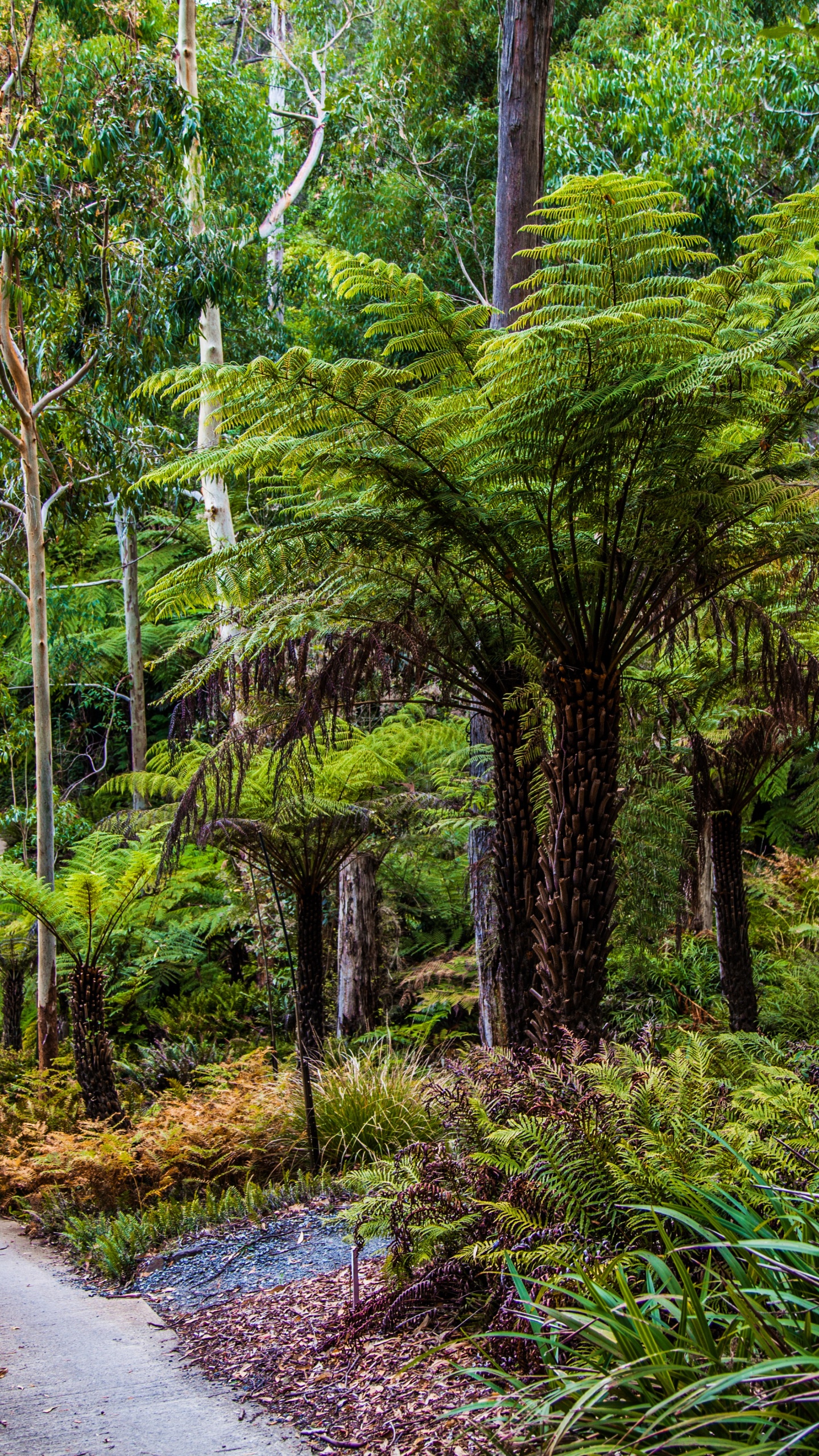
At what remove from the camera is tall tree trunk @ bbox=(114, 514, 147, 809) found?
13805mm

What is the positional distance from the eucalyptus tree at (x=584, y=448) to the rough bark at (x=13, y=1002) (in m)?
6.78

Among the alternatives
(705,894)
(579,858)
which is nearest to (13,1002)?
(705,894)

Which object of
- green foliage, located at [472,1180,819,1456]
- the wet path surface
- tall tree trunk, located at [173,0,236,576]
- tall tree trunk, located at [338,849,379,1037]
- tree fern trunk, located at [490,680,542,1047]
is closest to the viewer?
green foliage, located at [472,1180,819,1456]

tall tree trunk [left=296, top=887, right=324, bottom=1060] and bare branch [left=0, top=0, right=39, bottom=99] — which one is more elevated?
bare branch [left=0, top=0, right=39, bottom=99]

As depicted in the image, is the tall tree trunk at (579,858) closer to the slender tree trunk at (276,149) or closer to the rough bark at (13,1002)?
the rough bark at (13,1002)

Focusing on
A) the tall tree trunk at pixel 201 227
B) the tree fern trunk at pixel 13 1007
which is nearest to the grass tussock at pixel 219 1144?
the tree fern trunk at pixel 13 1007

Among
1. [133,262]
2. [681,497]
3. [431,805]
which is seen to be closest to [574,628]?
[681,497]

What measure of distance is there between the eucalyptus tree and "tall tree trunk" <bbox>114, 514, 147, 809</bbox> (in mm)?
9938

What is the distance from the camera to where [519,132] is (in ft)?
21.0

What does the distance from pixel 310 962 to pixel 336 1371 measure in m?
3.57

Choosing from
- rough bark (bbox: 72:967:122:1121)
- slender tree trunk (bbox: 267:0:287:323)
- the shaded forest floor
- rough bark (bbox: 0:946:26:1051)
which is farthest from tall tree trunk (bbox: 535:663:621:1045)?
slender tree trunk (bbox: 267:0:287:323)

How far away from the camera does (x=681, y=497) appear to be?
371 centimetres

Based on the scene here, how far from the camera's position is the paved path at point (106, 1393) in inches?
106

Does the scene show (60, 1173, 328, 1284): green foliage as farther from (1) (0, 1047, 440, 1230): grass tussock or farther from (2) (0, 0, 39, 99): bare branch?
(2) (0, 0, 39, 99): bare branch
